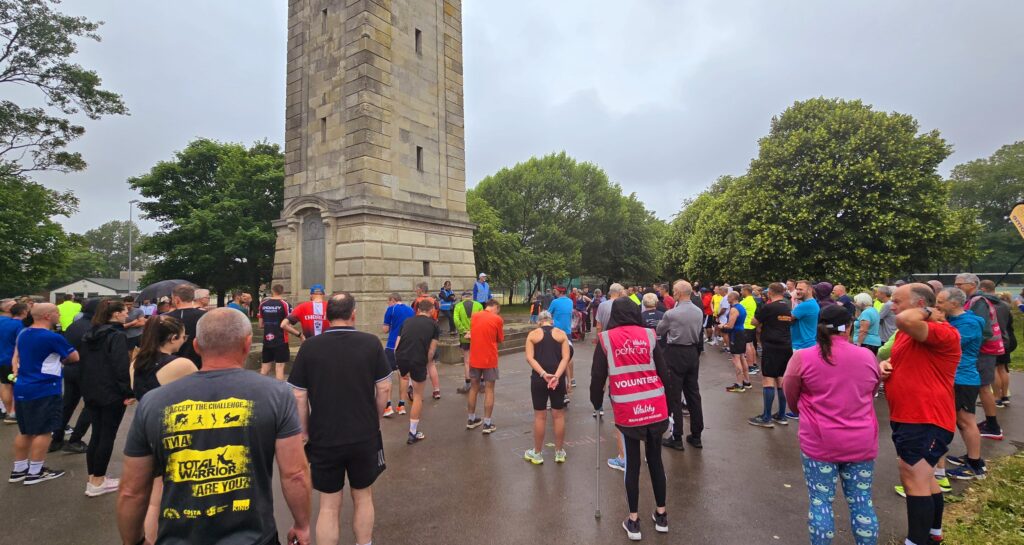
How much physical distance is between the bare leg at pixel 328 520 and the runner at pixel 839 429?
3.45m

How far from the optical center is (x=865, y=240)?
19.9 m

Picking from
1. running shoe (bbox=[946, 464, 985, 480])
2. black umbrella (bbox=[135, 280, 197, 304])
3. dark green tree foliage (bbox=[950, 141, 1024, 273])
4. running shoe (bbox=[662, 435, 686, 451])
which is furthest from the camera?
dark green tree foliage (bbox=[950, 141, 1024, 273])

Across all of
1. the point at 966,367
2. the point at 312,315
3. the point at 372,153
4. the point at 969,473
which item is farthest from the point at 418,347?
the point at 372,153

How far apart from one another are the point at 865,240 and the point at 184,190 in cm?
3911

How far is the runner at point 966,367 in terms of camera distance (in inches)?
183

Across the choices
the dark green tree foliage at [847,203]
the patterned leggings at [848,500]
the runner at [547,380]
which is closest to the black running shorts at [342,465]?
the runner at [547,380]

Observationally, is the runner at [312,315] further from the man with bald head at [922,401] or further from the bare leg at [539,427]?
the man with bald head at [922,401]

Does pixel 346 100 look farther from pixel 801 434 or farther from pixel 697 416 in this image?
pixel 801 434

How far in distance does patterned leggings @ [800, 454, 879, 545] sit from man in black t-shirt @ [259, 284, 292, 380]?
314 inches

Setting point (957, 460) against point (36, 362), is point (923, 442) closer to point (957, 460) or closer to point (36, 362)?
point (957, 460)

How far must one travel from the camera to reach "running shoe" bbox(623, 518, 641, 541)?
3689 millimetres

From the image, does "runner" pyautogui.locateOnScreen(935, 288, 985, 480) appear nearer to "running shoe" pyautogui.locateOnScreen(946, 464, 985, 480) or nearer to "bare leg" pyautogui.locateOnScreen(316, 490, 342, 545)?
"running shoe" pyautogui.locateOnScreen(946, 464, 985, 480)

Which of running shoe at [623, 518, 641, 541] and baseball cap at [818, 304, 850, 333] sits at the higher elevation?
baseball cap at [818, 304, 850, 333]

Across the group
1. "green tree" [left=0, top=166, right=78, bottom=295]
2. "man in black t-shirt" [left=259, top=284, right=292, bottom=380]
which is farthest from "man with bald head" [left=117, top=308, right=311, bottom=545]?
"green tree" [left=0, top=166, right=78, bottom=295]
